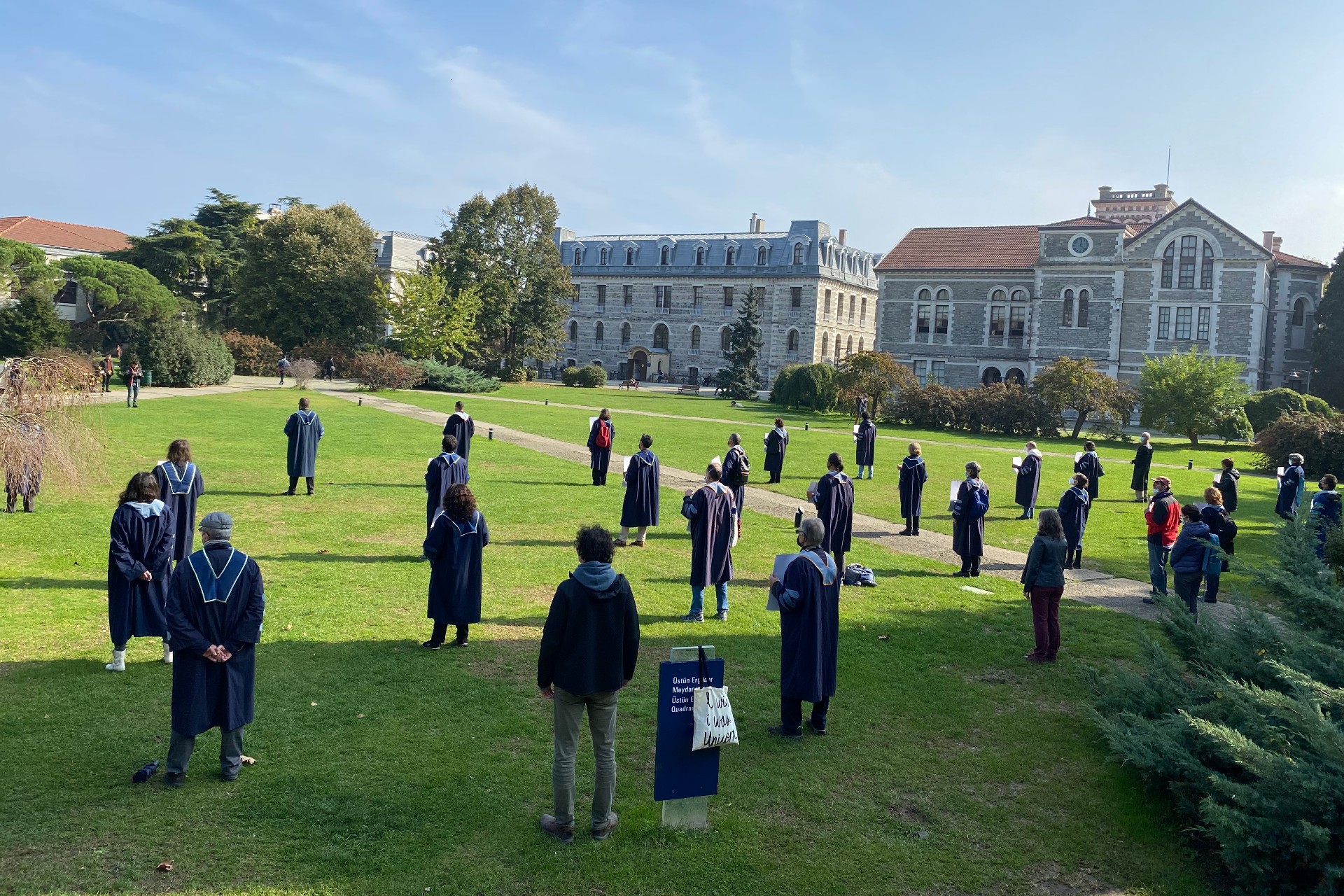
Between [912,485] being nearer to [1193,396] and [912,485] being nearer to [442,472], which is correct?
[442,472]

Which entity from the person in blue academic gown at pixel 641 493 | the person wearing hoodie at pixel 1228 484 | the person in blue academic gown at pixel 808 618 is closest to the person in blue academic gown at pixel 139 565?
the person in blue academic gown at pixel 808 618

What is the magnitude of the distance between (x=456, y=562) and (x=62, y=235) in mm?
79185

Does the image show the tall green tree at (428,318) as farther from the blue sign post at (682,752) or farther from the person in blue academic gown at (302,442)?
the blue sign post at (682,752)

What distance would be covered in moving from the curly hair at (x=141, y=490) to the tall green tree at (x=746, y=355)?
5206 cm

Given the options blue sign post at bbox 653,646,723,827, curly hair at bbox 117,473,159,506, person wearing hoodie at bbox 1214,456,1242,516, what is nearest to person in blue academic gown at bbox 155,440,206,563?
curly hair at bbox 117,473,159,506

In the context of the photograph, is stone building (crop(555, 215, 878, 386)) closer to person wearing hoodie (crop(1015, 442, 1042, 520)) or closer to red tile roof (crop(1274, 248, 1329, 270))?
red tile roof (crop(1274, 248, 1329, 270))

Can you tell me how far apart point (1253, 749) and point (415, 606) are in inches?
315

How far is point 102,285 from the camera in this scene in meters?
52.9

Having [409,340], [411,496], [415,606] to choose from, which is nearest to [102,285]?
[409,340]

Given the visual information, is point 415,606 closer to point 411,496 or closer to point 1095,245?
point 411,496

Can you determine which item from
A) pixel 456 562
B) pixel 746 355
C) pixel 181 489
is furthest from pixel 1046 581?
pixel 746 355

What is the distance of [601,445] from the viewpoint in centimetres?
1933

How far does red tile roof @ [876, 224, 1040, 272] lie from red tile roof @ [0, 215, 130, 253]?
5372 centimetres

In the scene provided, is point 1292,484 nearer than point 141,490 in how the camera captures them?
No
